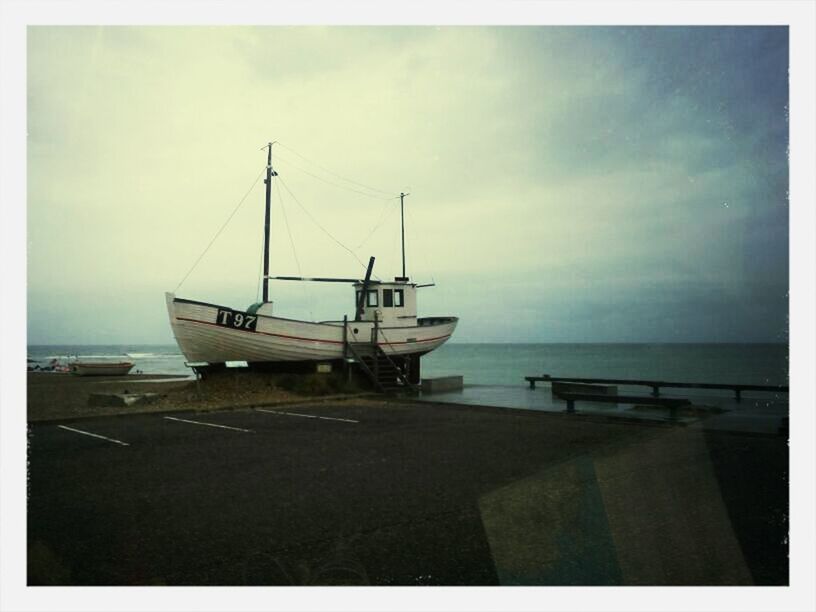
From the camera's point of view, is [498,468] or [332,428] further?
[332,428]

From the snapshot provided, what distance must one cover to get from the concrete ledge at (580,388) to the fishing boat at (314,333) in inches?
214

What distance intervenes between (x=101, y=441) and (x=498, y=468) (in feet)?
22.6

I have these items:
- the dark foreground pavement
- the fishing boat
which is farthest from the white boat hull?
the dark foreground pavement

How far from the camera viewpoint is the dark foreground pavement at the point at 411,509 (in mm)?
4008

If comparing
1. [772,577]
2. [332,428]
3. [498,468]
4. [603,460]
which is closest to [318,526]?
[498,468]

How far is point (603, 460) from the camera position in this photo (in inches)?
292

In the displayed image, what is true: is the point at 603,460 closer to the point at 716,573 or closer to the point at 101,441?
the point at 716,573

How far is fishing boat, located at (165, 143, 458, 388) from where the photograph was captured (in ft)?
56.9

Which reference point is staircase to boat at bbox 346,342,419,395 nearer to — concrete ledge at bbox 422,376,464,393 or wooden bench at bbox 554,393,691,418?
concrete ledge at bbox 422,376,464,393

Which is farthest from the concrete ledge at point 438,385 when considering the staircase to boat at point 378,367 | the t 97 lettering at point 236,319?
the t 97 lettering at point 236,319

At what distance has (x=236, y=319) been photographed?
57.9ft

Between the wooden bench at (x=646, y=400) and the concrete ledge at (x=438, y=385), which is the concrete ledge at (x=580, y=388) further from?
the wooden bench at (x=646, y=400)

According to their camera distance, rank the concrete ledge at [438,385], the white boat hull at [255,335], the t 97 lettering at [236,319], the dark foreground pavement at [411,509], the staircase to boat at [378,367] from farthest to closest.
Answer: the concrete ledge at [438,385], the staircase to boat at [378,367], the t 97 lettering at [236,319], the white boat hull at [255,335], the dark foreground pavement at [411,509]

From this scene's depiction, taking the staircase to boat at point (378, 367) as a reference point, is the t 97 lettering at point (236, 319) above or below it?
above
